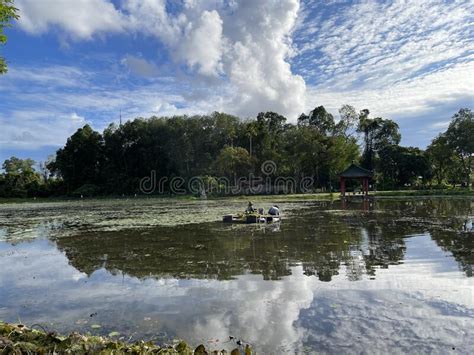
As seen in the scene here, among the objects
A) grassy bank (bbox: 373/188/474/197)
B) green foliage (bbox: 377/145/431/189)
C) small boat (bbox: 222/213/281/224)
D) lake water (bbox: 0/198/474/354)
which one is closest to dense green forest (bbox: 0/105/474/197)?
Answer: green foliage (bbox: 377/145/431/189)

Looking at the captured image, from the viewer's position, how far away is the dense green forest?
5269 centimetres

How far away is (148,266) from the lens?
963 centimetres

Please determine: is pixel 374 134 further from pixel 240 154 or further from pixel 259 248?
pixel 259 248

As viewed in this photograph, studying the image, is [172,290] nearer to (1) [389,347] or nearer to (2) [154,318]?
(2) [154,318]

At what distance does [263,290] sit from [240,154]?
150 ft

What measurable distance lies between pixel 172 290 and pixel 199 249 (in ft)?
14.4

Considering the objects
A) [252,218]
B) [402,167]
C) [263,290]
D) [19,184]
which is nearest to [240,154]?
[402,167]

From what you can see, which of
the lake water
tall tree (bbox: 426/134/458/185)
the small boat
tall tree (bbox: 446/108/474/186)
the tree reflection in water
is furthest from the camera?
tall tree (bbox: 426/134/458/185)

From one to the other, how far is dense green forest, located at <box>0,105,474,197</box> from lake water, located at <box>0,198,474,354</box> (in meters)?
39.7

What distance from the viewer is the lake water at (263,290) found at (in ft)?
16.3

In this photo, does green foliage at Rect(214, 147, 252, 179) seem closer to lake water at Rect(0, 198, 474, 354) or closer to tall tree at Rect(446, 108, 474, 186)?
tall tree at Rect(446, 108, 474, 186)

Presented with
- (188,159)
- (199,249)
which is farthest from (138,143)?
(199,249)

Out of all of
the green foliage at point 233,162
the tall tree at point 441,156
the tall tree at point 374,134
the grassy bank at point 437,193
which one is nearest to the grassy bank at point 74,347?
the grassy bank at point 437,193

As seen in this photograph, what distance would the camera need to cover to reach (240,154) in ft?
172
